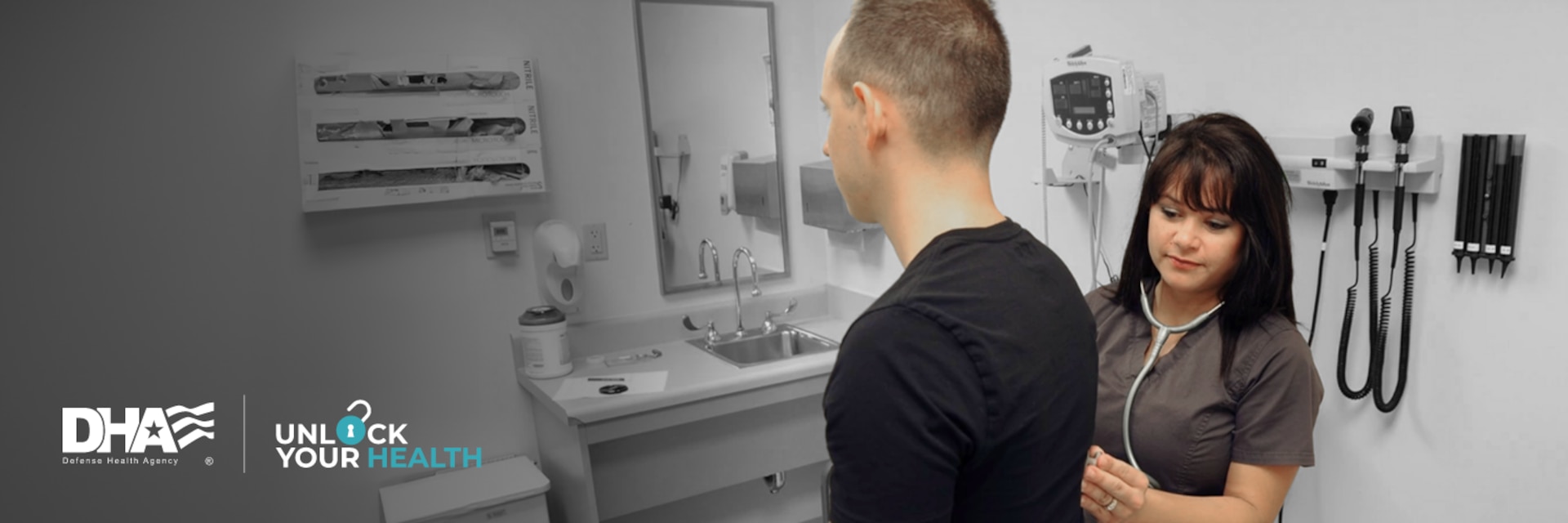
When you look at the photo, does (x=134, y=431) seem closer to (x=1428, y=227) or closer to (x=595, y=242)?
(x=595, y=242)

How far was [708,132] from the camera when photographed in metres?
3.03

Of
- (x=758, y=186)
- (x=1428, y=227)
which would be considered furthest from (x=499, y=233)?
(x=1428, y=227)

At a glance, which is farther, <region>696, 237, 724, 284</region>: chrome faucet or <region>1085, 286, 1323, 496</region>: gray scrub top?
<region>696, 237, 724, 284</region>: chrome faucet

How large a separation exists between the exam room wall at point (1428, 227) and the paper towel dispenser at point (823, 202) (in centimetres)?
111

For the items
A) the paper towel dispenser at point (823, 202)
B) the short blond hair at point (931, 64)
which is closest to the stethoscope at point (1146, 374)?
the short blond hair at point (931, 64)

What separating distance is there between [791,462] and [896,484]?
211 centimetres

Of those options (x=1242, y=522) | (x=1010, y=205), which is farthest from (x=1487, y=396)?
(x=1010, y=205)

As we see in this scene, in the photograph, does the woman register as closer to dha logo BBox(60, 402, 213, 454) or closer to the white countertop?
the white countertop

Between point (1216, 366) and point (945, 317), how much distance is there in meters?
0.83

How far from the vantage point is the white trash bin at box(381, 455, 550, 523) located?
2.38 meters

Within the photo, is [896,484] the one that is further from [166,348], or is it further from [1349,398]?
[166,348]

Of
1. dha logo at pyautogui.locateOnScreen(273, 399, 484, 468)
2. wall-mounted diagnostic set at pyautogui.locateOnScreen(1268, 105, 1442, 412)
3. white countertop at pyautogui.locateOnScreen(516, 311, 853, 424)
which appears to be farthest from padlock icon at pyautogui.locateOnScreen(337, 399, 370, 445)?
wall-mounted diagnostic set at pyautogui.locateOnScreen(1268, 105, 1442, 412)

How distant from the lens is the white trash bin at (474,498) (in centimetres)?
238

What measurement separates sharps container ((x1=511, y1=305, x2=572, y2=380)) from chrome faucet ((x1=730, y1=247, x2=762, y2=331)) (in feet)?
1.94
